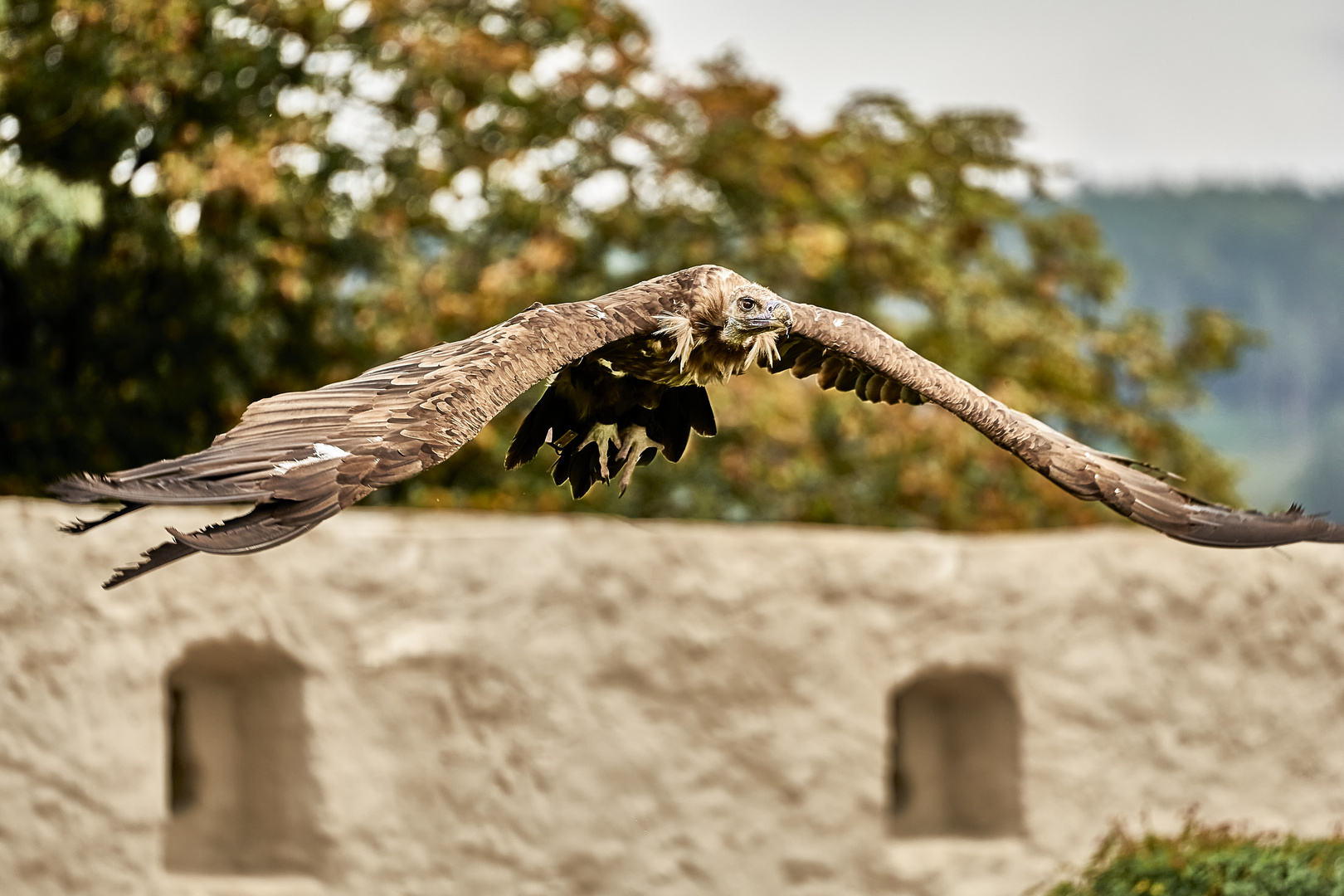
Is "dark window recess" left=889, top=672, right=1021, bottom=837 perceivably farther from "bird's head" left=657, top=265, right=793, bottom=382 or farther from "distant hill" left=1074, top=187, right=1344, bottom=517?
"distant hill" left=1074, top=187, right=1344, bottom=517

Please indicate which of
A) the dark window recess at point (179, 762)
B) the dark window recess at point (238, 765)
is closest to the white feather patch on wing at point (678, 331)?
the dark window recess at point (238, 765)

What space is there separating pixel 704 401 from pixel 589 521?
12.0ft

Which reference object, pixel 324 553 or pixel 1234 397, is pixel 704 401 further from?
pixel 1234 397

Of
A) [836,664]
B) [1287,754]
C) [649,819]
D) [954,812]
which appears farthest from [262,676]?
[1287,754]

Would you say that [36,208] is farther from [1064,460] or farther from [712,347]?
[1064,460]

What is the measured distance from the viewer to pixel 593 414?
16.8 feet

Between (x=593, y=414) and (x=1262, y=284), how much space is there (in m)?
58.2

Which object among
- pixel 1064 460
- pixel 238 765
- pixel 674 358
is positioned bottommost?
pixel 238 765

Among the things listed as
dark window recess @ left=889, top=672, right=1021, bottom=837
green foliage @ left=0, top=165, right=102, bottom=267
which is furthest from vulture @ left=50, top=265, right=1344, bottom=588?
green foliage @ left=0, top=165, right=102, bottom=267

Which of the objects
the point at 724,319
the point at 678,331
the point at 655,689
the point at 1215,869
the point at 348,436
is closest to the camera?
the point at 348,436

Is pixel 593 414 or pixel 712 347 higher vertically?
pixel 712 347

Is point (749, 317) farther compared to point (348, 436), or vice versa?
point (749, 317)

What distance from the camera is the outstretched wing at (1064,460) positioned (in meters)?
4.68

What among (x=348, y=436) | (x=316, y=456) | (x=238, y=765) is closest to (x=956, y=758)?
(x=238, y=765)
